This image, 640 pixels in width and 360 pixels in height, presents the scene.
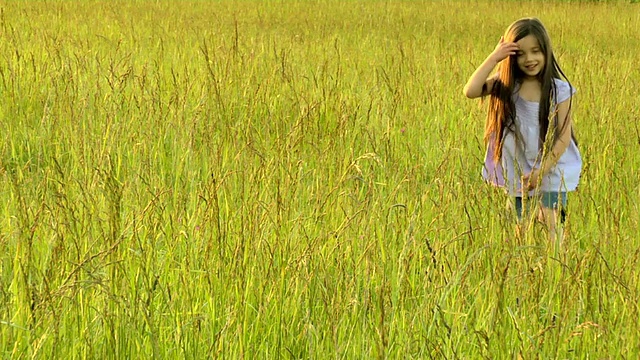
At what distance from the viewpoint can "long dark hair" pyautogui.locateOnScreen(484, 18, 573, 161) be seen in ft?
9.77

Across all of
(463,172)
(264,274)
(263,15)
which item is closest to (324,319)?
(264,274)

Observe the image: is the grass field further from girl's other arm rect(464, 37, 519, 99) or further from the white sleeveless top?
girl's other arm rect(464, 37, 519, 99)

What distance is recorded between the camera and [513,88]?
10.1 feet

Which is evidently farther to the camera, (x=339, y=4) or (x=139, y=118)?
(x=339, y=4)

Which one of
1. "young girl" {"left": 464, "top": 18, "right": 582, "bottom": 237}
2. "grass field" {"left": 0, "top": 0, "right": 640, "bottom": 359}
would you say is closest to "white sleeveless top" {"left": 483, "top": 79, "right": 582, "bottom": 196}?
"young girl" {"left": 464, "top": 18, "right": 582, "bottom": 237}

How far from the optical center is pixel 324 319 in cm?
192

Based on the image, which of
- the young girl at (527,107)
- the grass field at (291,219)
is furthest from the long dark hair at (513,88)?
the grass field at (291,219)

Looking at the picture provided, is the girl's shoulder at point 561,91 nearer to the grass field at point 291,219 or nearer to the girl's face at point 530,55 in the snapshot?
the girl's face at point 530,55

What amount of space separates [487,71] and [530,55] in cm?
17

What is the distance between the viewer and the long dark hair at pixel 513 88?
2979 millimetres

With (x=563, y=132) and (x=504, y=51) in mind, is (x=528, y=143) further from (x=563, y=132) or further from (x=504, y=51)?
(x=504, y=51)

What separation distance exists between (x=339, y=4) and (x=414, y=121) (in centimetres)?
801

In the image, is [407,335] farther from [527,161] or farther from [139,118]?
[139,118]

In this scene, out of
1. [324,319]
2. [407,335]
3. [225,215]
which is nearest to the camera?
[407,335]
